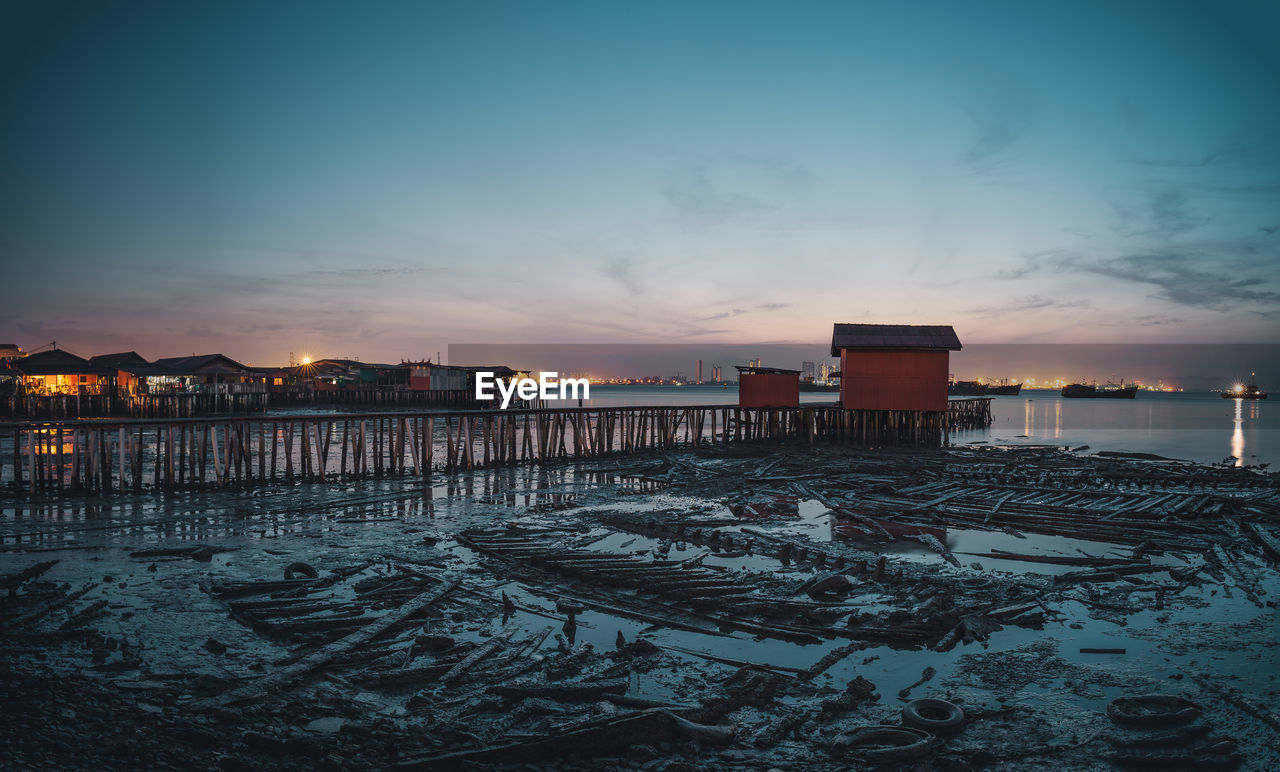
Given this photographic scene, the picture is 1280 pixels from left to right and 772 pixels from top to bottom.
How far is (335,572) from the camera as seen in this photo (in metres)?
9.55

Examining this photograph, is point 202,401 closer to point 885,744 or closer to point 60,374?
point 60,374

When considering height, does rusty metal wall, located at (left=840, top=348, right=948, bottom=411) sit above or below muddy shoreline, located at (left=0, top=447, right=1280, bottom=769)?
above

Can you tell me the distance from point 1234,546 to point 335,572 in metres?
14.5

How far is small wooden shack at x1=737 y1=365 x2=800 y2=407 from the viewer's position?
117ft

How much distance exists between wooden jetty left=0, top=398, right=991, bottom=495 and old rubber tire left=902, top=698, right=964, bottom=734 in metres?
15.8

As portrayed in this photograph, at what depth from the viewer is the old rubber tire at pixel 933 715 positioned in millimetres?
5340

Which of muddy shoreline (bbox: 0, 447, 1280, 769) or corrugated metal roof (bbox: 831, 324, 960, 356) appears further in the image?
corrugated metal roof (bbox: 831, 324, 960, 356)

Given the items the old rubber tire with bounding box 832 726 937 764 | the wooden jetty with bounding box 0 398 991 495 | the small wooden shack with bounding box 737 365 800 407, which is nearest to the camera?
the old rubber tire with bounding box 832 726 937 764

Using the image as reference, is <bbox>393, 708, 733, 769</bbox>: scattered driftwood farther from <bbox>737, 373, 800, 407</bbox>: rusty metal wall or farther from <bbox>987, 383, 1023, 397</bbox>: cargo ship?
<bbox>987, 383, 1023, 397</bbox>: cargo ship

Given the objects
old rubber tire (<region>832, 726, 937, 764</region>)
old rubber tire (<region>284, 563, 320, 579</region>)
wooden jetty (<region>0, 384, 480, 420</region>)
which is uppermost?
wooden jetty (<region>0, 384, 480, 420</region>)

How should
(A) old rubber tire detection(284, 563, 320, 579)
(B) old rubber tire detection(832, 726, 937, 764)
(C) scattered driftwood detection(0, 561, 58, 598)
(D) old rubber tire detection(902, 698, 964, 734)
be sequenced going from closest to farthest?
(B) old rubber tire detection(832, 726, 937, 764)
(D) old rubber tire detection(902, 698, 964, 734)
(C) scattered driftwood detection(0, 561, 58, 598)
(A) old rubber tire detection(284, 563, 320, 579)

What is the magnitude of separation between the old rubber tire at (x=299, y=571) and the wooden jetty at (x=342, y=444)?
8321 millimetres

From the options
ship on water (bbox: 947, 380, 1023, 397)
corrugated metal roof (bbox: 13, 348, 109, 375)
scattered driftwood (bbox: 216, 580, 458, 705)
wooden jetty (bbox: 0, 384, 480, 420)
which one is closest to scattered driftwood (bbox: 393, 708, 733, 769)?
scattered driftwood (bbox: 216, 580, 458, 705)

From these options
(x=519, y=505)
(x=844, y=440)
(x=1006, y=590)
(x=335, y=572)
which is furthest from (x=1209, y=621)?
(x=844, y=440)
